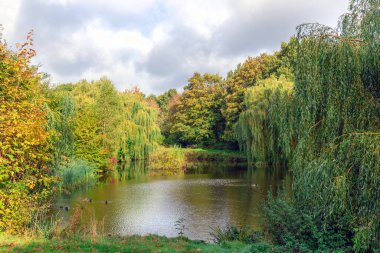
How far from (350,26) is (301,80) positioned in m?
1.52

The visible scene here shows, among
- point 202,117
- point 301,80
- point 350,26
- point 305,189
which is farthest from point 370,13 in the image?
point 202,117

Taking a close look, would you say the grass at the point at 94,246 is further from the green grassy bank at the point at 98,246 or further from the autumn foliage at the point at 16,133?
the autumn foliage at the point at 16,133

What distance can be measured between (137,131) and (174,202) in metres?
15.9

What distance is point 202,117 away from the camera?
44.1 metres

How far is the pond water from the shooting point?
12969mm

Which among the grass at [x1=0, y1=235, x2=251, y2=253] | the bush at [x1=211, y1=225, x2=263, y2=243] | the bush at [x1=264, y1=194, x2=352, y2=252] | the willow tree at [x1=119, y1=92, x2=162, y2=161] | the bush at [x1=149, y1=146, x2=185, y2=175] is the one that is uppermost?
the willow tree at [x1=119, y1=92, x2=162, y2=161]

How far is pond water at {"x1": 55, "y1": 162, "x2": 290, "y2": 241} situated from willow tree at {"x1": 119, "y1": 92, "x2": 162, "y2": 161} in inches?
231

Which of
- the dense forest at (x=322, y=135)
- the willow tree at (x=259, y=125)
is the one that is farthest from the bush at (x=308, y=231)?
the willow tree at (x=259, y=125)

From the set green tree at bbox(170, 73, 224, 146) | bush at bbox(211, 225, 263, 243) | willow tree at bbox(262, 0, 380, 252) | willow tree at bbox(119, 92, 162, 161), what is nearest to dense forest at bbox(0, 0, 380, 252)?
willow tree at bbox(262, 0, 380, 252)

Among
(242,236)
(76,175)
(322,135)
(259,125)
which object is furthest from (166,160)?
(322,135)

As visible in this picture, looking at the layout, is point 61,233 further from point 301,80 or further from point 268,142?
point 268,142

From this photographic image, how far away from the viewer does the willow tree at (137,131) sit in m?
31.8

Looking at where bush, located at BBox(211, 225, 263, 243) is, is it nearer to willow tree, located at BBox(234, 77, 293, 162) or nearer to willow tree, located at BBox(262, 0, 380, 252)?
willow tree, located at BBox(262, 0, 380, 252)

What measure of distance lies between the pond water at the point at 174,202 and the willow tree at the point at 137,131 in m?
5.86
